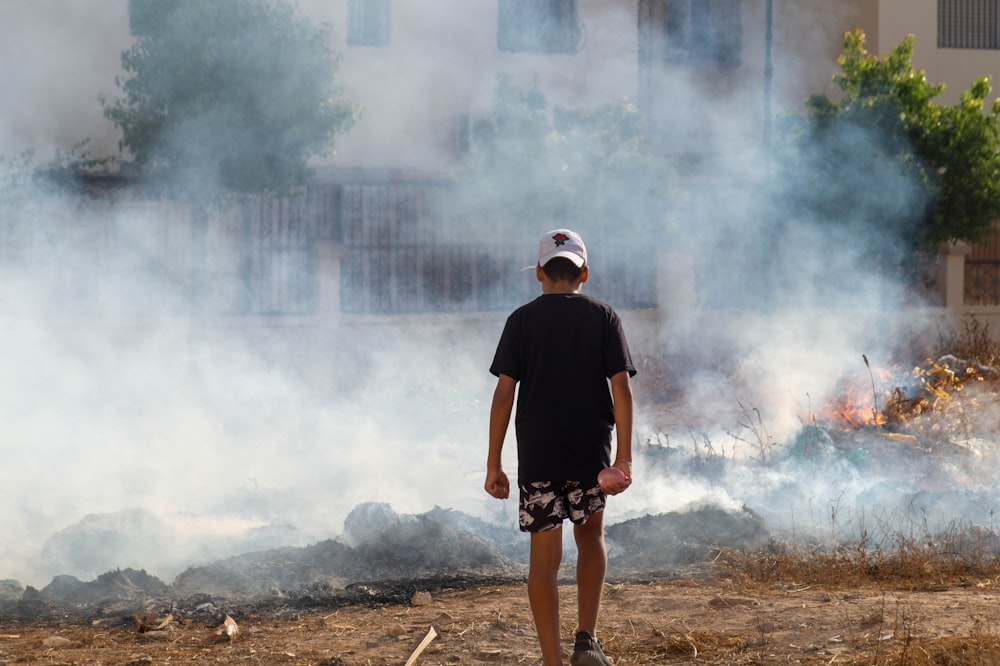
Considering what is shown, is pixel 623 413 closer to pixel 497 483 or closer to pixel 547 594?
pixel 497 483

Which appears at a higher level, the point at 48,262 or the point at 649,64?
the point at 649,64

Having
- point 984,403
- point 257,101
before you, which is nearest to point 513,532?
point 984,403

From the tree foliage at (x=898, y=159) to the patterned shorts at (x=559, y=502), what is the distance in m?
8.80

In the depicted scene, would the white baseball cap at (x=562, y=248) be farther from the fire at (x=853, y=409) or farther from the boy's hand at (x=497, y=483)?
the fire at (x=853, y=409)

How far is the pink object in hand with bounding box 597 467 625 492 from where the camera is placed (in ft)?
10.4

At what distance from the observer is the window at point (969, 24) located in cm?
1589

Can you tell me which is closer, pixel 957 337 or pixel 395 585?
pixel 395 585

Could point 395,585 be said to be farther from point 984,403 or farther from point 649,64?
point 649,64

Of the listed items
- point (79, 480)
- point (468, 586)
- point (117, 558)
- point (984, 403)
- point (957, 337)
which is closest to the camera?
point (468, 586)

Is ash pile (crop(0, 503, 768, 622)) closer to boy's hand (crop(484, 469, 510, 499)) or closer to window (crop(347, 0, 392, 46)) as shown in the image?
boy's hand (crop(484, 469, 510, 499))

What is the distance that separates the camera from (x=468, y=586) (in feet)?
16.5

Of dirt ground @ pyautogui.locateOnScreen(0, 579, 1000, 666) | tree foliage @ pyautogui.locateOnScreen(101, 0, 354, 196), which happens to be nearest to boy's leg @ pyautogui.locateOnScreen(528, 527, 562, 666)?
dirt ground @ pyautogui.locateOnScreen(0, 579, 1000, 666)

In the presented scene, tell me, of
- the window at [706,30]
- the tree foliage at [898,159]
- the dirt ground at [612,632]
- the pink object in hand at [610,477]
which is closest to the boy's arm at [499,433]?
the pink object in hand at [610,477]

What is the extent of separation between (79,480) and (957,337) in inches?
377
